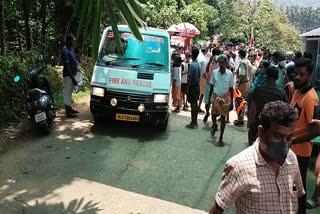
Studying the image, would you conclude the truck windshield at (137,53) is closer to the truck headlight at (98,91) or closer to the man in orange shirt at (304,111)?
the truck headlight at (98,91)

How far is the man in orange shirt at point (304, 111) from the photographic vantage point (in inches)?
124

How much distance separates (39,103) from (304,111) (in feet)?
15.4

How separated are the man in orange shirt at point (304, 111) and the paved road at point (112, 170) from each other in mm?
1291

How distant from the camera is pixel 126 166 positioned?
5.25 m

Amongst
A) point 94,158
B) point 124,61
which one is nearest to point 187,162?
point 94,158

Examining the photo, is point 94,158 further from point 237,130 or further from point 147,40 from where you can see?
point 237,130

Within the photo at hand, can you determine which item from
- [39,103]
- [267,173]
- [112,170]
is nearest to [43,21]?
[39,103]

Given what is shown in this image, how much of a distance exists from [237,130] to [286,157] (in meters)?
6.11

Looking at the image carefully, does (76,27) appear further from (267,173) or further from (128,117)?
(267,173)

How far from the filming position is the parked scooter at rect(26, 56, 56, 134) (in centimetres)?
616

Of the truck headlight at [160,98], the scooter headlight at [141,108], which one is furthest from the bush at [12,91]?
the truck headlight at [160,98]

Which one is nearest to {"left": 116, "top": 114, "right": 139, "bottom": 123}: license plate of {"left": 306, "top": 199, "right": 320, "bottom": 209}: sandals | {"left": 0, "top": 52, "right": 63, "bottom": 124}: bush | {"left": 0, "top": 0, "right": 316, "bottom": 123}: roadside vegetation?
{"left": 0, "top": 0, "right": 316, "bottom": 123}: roadside vegetation

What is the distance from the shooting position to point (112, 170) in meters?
5.07

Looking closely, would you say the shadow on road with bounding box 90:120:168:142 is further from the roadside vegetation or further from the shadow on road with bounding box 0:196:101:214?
the shadow on road with bounding box 0:196:101:214
